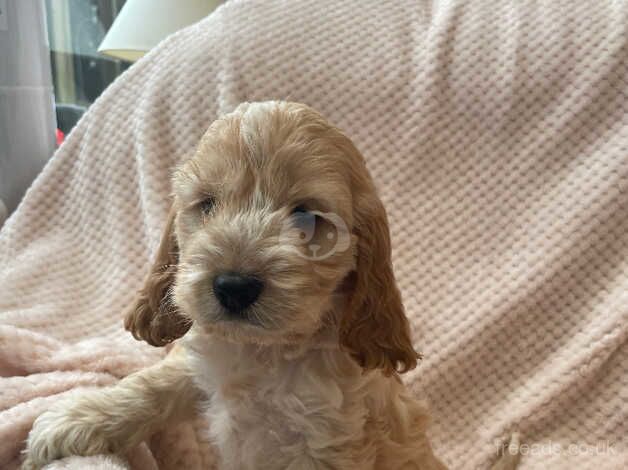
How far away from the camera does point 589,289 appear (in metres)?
1.90

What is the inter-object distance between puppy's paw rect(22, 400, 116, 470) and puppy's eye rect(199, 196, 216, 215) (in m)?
0.49

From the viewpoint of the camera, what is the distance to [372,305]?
1.32m

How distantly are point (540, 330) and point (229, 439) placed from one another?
102 cm

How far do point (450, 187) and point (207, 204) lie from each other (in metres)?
1.01

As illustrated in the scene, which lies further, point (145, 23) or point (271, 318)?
point (145, 23)

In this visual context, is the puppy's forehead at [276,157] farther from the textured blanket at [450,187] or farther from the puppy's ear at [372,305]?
the textured blanket at [450,187]

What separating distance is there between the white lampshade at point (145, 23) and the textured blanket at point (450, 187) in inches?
24.0

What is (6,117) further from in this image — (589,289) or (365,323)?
(589,289)

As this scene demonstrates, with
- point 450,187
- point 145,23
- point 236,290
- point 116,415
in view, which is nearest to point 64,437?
point 116,415

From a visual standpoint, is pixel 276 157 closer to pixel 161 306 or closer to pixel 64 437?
pixel 161 306

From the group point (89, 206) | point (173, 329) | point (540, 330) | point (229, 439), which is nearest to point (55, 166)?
point (89, 206)

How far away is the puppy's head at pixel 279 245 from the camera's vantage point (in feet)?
3.71

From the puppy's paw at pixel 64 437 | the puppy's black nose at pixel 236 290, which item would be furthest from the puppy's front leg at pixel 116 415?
the puppy's black nose at pixel 236 290

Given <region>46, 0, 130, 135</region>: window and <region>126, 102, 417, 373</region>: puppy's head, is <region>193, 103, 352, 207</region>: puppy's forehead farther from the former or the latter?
<region>46, 0, 130, 135</region>: window
